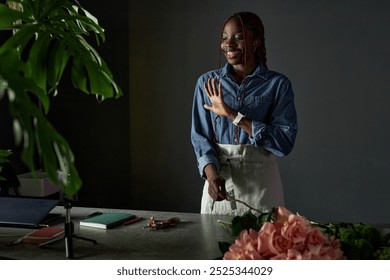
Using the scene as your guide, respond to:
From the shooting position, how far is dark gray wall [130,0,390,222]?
401cm

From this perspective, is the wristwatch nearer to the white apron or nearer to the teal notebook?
the white apron

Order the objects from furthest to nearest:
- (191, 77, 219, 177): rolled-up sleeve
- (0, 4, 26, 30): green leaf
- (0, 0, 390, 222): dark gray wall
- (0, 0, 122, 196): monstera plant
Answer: (0, 0, 390, 222): dark gray wall < (191, 77, 219, 177): rolled-up sleeve < (0, 4, 26, 30): green leaf < (0, 0, 122, 196): monstera plant

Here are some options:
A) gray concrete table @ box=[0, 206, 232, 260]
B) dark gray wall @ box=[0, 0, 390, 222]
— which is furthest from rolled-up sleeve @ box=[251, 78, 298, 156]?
dark gray wall @ box=[0, 0, 390, 222]

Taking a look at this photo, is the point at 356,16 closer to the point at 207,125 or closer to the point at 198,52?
the point at 198,52

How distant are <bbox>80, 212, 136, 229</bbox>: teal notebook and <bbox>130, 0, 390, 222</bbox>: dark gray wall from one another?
109 inches

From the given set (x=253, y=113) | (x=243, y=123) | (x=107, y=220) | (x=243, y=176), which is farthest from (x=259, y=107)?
(x=107, y=220)

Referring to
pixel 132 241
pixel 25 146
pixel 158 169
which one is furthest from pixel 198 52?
pixel 25 146

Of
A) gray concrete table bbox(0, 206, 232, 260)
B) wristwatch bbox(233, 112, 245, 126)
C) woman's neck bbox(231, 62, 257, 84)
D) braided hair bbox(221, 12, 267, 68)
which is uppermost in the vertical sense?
braided hair bbox(221, 12, 267, 68)

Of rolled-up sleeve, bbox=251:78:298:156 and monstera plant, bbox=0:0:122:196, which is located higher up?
monstera plant, bbox=0:0:122:196

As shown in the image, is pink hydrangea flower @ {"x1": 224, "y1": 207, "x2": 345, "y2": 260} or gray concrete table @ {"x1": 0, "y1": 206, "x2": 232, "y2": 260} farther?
gray concrete table @ {"x1": 0, "y1": 206, "x2": 232, "y2": 260}

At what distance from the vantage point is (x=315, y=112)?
414 centimetres

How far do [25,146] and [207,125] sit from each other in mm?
1561

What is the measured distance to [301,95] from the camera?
164 inches

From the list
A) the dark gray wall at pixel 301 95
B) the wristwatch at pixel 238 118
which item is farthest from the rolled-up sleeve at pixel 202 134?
the dark gray wall at pixel 301 95
